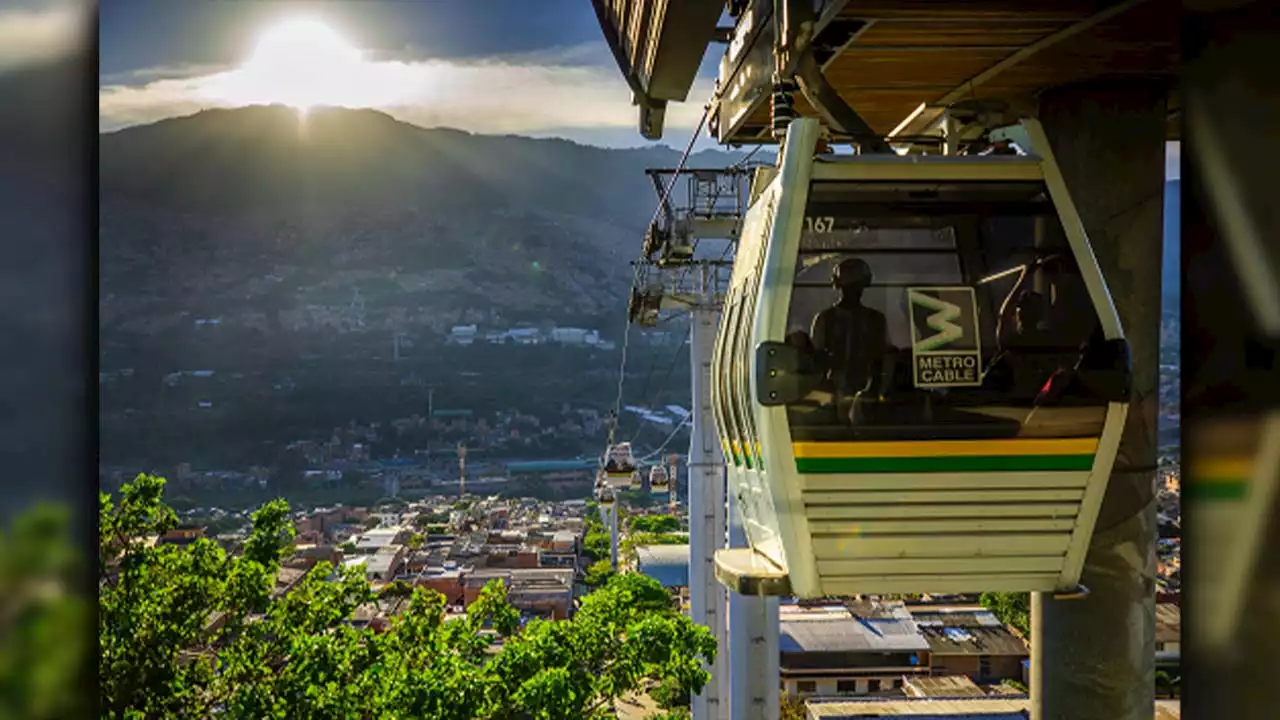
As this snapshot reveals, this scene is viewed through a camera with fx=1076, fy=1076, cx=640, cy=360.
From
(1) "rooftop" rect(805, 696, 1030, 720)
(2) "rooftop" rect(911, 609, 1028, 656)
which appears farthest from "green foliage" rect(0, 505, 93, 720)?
(2) "rooftop" rect(911, 609, 1028, 656)

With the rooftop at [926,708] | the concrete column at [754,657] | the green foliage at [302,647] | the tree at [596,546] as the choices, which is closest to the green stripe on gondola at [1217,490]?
the green foliage at [302,647]

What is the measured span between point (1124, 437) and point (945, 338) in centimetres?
195

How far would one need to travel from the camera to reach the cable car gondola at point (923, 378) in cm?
181

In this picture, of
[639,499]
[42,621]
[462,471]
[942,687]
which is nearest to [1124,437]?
[42,621]

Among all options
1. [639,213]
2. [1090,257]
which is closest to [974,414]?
[1090,257]

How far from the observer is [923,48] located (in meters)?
3.25

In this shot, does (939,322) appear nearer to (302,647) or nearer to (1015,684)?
(302,647)

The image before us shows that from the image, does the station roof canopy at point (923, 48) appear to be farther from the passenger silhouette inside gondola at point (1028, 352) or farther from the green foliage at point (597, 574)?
the green foliage at point (597, 574)

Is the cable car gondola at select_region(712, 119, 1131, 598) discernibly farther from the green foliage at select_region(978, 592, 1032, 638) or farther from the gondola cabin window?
the green foliage at select_region(978, 592, 1032, 638)

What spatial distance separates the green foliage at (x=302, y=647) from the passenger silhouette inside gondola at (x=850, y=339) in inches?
210

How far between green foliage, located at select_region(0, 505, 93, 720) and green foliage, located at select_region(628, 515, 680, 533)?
40335 millimetres

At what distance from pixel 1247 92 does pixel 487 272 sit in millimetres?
72798

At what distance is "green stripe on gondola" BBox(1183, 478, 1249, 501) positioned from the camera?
1189mm

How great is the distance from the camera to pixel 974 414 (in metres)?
1.83
